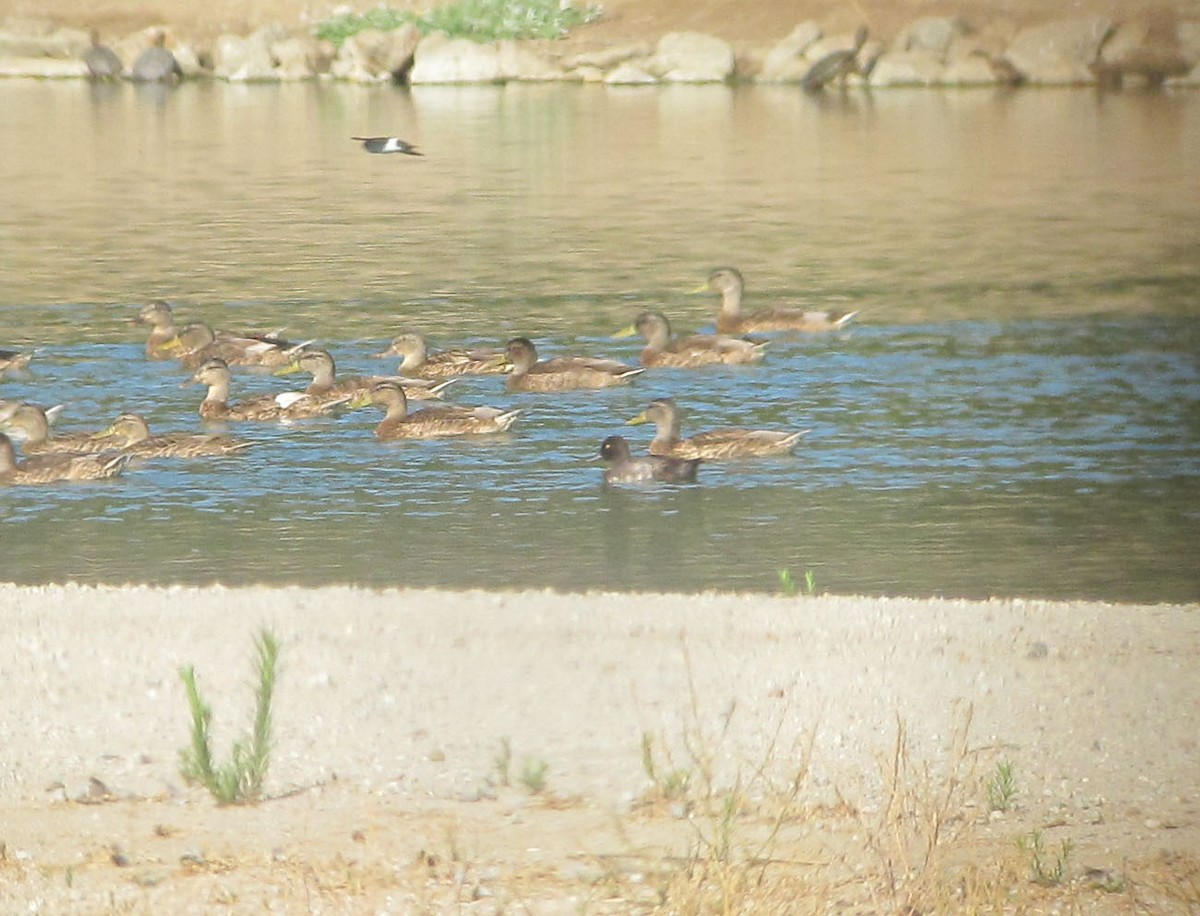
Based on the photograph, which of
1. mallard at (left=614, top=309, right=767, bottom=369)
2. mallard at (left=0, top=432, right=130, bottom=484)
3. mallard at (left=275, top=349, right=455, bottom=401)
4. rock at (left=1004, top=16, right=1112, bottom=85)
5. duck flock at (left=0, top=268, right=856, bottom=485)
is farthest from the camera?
rock at (left=1004, top=16, right=1112, bottom=85)

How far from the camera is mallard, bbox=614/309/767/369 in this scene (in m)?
17.5

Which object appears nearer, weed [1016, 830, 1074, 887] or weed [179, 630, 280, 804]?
weed [1016, 830, 1074, 887]

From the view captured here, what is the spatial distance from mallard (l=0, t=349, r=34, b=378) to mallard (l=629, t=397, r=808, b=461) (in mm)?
5275

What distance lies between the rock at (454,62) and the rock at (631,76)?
2.72 metres

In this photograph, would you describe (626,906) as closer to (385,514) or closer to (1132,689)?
(1132,689)

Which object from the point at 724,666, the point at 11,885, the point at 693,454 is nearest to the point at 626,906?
the point at 11,885

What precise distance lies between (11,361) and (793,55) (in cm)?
3411

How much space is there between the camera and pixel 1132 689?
27.8 ft

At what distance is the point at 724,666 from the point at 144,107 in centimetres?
3791

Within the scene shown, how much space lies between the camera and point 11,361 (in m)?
16.9

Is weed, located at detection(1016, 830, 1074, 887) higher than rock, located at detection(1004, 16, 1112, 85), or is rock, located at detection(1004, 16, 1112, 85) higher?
rock, located at detection(1004, 16, 1112, 85)

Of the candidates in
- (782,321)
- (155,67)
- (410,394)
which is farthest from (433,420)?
(155,67)

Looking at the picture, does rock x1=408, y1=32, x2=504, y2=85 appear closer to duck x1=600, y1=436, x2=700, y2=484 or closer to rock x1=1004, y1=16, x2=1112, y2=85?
rock x1=1004, y1=16, x2=1112, y2=85

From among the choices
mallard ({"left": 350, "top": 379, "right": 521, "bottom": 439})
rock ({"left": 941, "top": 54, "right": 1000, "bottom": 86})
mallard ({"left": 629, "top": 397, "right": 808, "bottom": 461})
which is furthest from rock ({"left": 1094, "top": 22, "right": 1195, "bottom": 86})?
mallard ({"left": 629, "top": 397, "right": 808, "bottom": 461})
